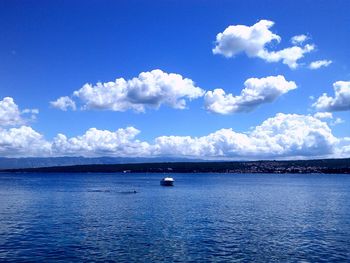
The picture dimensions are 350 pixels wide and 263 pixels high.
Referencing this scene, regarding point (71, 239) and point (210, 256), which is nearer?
point (210, 256)

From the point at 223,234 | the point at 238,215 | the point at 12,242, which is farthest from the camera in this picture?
the point at 238,215

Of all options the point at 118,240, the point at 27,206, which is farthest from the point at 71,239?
the point at 27,206

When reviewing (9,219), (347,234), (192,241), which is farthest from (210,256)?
(9,219)

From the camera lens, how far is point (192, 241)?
53.1m

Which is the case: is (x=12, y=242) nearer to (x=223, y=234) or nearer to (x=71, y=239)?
(x=71, y=239)

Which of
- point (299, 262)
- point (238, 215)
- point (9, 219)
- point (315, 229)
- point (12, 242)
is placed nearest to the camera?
point (299, 262)

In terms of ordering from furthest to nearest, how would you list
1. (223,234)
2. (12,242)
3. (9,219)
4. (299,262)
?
(9,219) → (223,234) → (12,242) → (299,262)

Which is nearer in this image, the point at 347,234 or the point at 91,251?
the point at 91,251

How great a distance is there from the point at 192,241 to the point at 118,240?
9967 mm

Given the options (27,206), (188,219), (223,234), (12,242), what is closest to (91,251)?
(12,242)

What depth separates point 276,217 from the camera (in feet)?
256

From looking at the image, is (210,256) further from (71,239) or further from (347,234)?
(347,234)

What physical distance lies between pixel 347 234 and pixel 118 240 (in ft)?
111

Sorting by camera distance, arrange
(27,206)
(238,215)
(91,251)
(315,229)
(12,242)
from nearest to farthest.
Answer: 1. (91,251)
2. (12,242)
3. (315,229)
4. (238,215)
5. (27,206)
